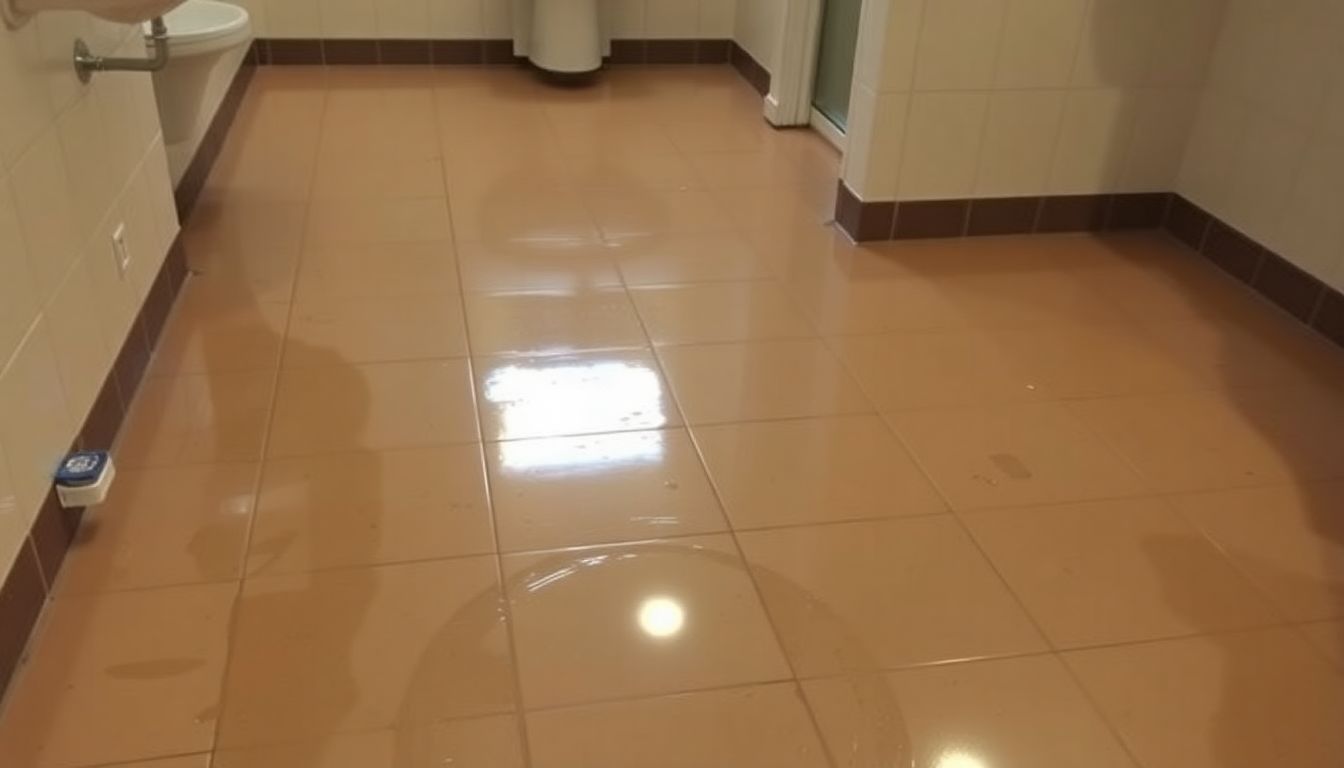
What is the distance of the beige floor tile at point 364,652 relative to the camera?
151cm

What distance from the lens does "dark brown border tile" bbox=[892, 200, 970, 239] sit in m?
3.04

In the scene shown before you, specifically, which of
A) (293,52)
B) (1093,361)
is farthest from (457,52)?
(1093,361)

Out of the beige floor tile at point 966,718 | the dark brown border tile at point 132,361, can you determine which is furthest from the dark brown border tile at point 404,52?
the beige floor tile at point 966,718

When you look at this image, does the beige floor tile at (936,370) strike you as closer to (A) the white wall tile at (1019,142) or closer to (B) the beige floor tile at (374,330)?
(A) the white wall tile at (1019,142)

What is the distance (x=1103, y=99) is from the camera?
9.80 feet

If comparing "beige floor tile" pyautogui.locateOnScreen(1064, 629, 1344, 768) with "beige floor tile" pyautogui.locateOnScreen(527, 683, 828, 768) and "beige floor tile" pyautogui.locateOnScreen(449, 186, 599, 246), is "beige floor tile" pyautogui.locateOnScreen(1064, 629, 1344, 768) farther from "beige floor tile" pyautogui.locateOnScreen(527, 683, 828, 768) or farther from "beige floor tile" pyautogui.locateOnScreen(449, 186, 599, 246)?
"beige floor tile" pyautogui.locateOnScreen(449, 186, 599, 246)

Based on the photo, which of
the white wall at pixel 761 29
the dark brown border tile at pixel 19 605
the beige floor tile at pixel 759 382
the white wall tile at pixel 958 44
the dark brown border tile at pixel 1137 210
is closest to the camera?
the dark brown border tile at pixel 19 605

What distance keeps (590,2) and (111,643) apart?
10.5ft

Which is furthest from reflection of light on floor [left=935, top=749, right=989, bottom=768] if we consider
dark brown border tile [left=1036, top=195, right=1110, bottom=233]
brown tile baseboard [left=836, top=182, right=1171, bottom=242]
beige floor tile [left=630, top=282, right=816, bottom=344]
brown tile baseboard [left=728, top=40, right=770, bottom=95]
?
brown tile baseboard [left=728, top=40, right=770, bottom=95]

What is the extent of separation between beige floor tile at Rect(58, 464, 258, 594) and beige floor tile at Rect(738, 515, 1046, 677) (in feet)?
2.85

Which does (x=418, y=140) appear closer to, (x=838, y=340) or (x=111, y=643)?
(x=838, y=340)

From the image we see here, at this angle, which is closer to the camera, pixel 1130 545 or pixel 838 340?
pixel 1130 545

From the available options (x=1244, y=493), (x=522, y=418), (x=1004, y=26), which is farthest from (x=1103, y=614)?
(x=1004, y=26)

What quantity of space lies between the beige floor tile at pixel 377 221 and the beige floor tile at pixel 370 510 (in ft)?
3.49
